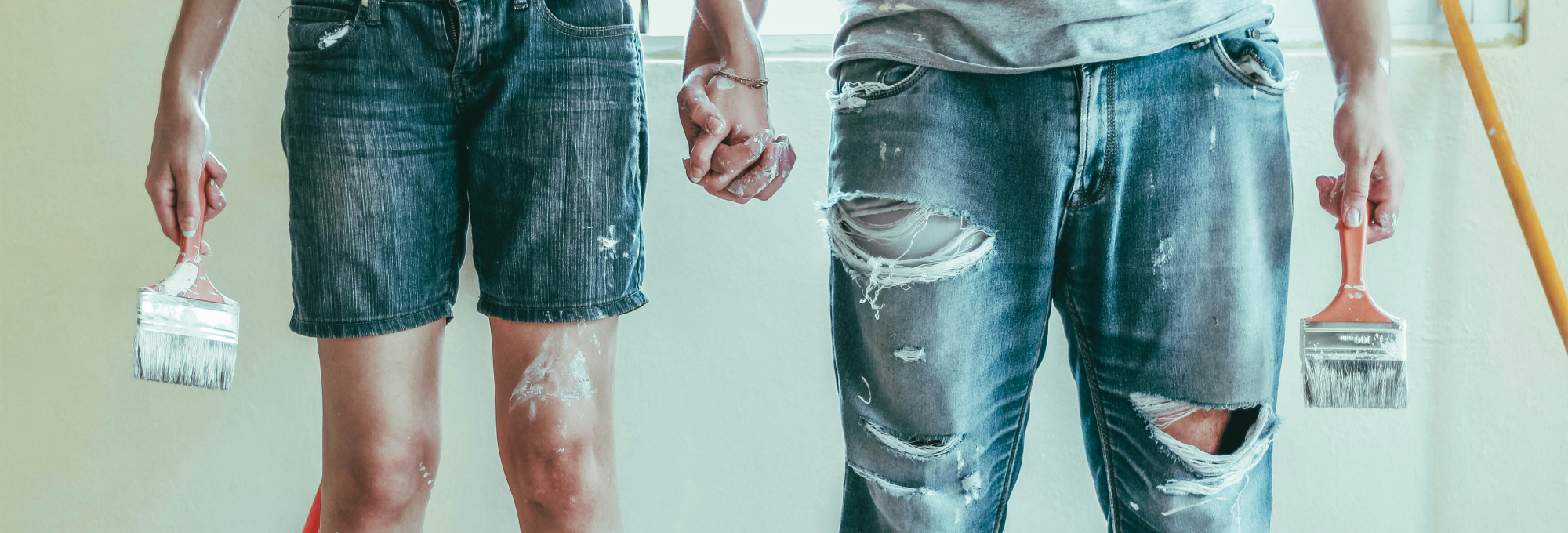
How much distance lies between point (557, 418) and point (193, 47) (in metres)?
0.49

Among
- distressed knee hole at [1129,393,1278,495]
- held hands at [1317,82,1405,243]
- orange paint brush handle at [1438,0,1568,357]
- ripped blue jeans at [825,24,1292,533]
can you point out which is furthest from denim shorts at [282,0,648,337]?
orange paint brush handle at [1438,0,1568,357]

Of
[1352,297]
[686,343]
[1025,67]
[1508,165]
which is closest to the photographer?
[1025,67]

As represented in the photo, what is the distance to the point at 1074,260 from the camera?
623 millimetres

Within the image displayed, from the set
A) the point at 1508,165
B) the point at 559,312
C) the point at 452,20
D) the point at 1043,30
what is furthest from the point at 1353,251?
the point at 452,20

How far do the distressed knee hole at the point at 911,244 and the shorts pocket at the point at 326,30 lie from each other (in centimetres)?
46

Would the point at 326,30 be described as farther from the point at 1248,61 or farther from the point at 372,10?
the point at 1248,61

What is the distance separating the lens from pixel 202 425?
1.29 metres

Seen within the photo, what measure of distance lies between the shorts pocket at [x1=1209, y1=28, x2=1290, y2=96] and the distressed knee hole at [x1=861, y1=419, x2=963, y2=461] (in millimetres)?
332

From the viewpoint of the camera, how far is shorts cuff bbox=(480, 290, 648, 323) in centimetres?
71

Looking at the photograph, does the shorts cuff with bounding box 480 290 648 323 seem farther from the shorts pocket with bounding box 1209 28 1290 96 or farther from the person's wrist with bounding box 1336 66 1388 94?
the person's wrist with bounding box 1336 66 1388 94

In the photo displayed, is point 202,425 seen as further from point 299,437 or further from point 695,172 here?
point 695,172

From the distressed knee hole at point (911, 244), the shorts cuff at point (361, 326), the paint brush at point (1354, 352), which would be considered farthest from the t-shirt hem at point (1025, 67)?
the shorts cuff at point (361, 326)

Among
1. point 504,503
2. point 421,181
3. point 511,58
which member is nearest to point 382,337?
point 421,181

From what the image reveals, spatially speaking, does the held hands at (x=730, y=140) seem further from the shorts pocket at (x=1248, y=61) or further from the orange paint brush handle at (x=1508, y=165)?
the orange paint brush handle at (x=1508, y=165)
